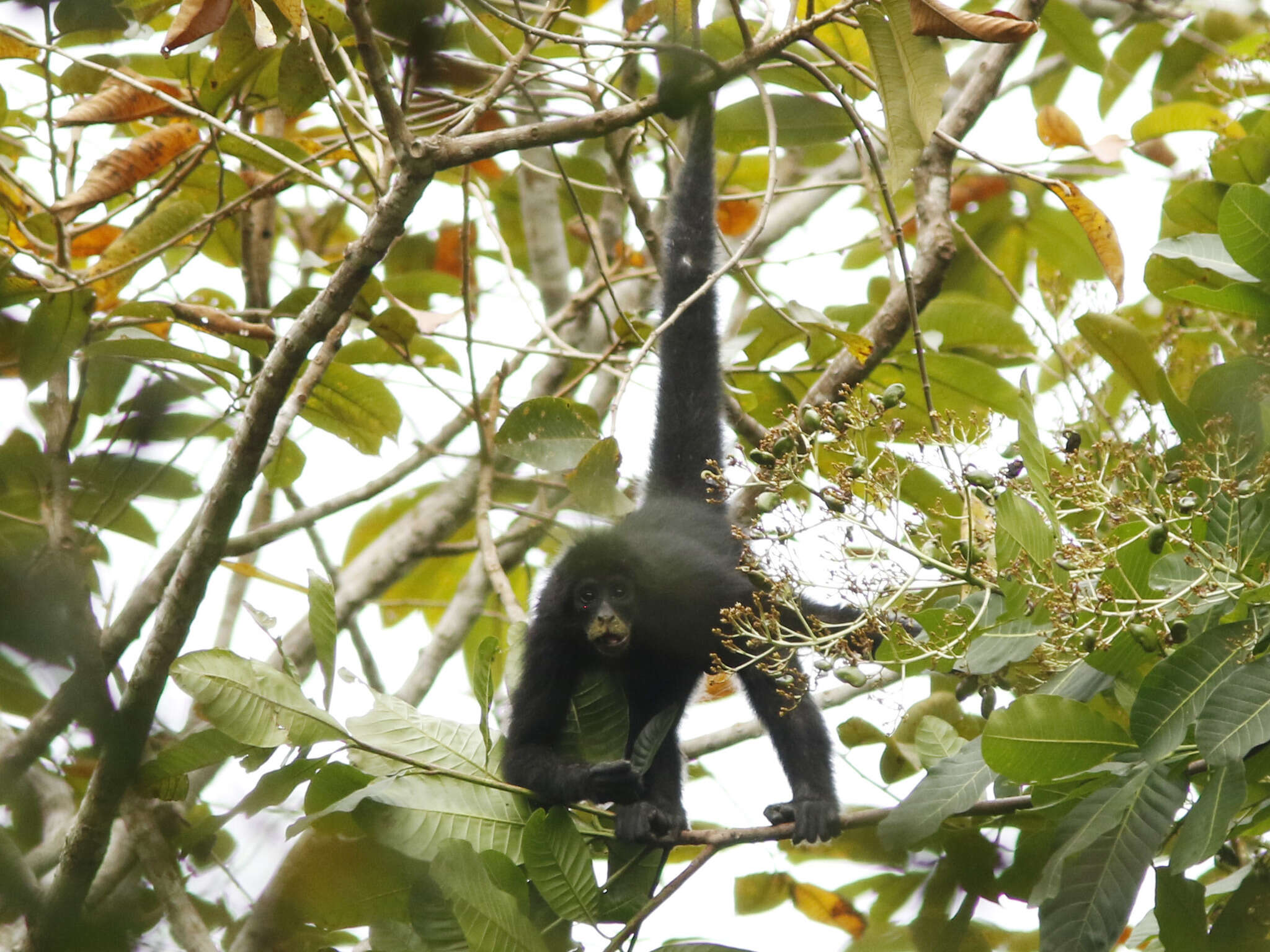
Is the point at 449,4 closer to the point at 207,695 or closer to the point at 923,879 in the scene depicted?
the point at 207,695

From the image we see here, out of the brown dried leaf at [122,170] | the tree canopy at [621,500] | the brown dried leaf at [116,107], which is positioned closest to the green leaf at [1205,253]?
the tree canopy at [621,500]

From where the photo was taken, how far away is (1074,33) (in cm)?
490

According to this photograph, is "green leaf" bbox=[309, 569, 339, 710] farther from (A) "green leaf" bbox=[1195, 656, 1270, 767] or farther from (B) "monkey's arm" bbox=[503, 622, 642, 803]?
(A) "green leaf" bbox=[1195, 656, 1270, 767]

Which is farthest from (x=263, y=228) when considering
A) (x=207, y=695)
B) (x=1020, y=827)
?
(x=1020, y=827)

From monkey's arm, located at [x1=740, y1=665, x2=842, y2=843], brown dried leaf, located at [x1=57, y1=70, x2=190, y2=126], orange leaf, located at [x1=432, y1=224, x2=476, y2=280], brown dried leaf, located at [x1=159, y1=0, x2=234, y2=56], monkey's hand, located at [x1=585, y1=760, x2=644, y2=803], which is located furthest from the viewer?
orange leaf, located at [x1=432, y1=224, x2=476, y2=280]

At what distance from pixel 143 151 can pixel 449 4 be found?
2383 millimetres

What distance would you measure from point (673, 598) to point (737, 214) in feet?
7.79

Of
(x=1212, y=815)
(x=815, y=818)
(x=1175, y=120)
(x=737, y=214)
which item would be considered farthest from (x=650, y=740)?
(x=737, y=214)

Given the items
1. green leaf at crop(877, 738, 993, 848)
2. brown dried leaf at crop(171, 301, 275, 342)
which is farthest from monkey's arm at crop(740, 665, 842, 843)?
brown dried leaf at crop(171, 301, 275, 342)

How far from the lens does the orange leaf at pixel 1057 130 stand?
442cm

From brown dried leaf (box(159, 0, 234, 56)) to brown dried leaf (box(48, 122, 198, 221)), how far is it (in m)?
0.87

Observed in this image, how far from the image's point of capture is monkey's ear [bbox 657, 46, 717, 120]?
146 centimetres

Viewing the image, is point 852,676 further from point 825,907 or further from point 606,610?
point 606,610

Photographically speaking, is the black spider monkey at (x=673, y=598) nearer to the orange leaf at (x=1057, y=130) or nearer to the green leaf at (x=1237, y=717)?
the orange leaf at (x=1057, y=130)
